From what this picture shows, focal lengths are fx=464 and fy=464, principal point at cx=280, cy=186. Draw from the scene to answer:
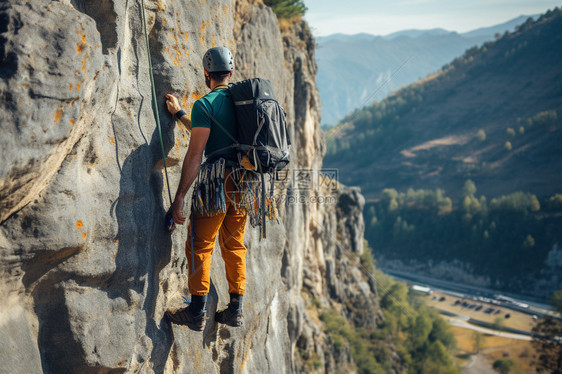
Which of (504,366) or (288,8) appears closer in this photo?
(288,8)

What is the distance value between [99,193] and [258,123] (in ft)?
5.13

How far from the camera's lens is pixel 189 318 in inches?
183

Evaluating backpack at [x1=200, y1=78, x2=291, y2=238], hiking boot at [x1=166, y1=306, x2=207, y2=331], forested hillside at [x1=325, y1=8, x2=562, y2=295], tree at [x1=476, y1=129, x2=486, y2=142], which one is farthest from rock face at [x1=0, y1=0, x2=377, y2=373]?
tree at [x1=476, y1=129, x2=486, y2=142]

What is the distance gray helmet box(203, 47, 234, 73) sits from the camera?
15.0ft

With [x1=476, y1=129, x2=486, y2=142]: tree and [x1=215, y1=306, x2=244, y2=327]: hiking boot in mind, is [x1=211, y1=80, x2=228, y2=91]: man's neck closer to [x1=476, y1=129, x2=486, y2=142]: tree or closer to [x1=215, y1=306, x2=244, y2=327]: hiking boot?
[x1=215, y1=306, x2=244, y2=327]: hiking boot

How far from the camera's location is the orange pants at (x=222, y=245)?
4.57 m

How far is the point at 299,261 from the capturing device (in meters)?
20.3

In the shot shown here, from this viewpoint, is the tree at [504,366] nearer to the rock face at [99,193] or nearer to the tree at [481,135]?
the rock face at [99,193]

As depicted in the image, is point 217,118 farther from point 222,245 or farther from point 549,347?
point 549,347

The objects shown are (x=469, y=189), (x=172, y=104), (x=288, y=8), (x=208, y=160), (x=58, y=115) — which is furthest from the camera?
(x=469, y=189)

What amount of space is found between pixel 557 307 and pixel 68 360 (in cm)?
5569

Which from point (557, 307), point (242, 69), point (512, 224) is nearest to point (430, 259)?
point (512, 224)

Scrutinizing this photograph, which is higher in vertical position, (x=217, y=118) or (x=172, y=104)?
(x=172, y=104)

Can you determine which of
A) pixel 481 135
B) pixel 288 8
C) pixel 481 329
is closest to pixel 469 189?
pixel 481 135
